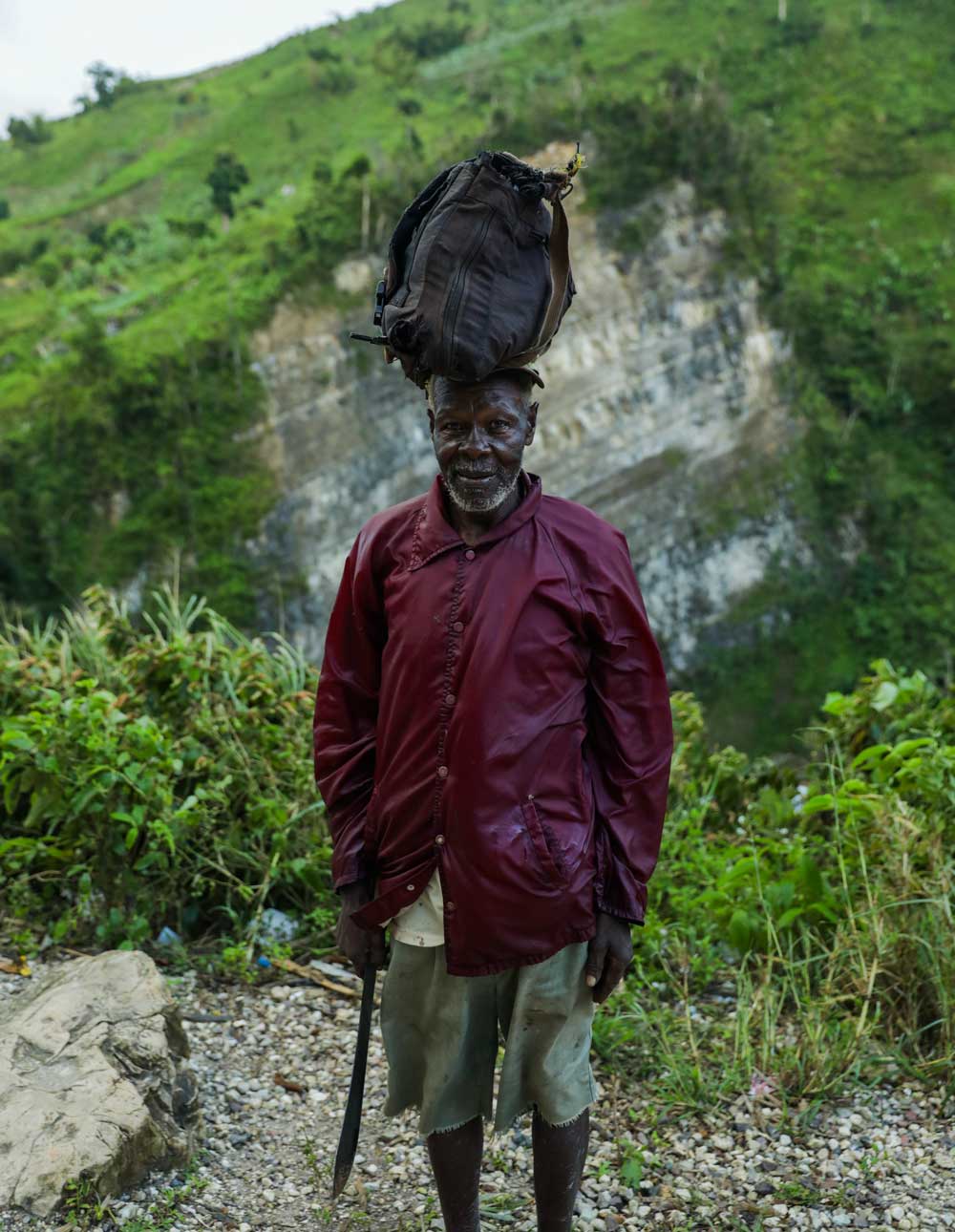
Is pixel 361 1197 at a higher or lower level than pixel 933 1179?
higher

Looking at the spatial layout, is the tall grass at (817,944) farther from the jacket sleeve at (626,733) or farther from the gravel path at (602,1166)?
the jacket sleeve at (626,733)

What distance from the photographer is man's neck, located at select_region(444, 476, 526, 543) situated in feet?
A: 6.44

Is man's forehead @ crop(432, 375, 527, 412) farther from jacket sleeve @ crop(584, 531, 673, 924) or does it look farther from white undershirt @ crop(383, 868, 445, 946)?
white undershirt @ crop(383, 868, 445, 946)

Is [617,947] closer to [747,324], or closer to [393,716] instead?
[393,716]

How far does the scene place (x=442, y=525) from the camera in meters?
1.98

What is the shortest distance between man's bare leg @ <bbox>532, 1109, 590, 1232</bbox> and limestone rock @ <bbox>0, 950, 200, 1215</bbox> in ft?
2.66

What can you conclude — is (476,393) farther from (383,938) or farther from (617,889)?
(383,938)

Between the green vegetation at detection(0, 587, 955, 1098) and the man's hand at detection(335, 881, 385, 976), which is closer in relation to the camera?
the man's hand at detection(335, 881, 385, 976)

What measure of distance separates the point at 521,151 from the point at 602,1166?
2689 centimetres

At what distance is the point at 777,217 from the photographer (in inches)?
1216

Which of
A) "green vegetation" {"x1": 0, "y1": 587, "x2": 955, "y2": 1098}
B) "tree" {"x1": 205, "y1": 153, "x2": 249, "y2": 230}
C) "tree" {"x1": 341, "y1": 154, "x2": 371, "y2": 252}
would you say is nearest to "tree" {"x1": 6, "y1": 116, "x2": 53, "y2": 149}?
"tree" {"x1": 205, "y1": 153, "x2": 249, "y2": 230}

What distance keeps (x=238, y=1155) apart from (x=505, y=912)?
113cm

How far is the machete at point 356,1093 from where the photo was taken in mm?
2107

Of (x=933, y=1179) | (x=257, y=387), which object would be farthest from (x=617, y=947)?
(x=257, y=387)
